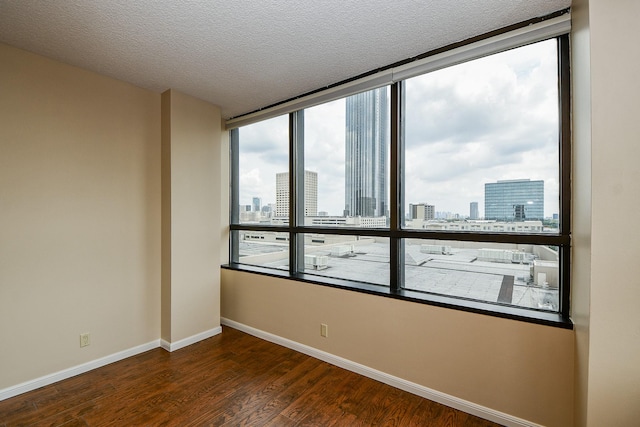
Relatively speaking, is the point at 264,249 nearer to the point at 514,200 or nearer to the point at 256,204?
the point at 256,204

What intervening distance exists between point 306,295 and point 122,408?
1.63 m

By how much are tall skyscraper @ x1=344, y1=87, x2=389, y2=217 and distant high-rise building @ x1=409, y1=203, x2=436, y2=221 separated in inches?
9.4

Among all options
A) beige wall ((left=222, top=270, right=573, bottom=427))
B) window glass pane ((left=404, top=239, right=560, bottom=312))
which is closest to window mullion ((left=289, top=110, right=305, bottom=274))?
beige wall ((left=222, top=270, right=573, bottom=427))

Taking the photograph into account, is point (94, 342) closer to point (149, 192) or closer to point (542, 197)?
point (149, 192)

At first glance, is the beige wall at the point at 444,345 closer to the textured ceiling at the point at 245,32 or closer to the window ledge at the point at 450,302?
the window ledge at the point at 450,302

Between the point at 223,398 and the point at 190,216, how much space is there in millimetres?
1785

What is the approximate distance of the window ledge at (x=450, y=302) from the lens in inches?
72.6

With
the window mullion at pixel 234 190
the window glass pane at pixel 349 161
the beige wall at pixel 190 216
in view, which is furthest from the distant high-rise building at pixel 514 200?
the window mullion at pixel 234 190

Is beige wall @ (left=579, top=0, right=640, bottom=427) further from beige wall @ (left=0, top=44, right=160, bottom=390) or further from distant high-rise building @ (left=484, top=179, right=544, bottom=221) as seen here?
beige wall @ (left=0, top=44, right=160, bottom=390)

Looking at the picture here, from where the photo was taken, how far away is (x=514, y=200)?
2.04 m

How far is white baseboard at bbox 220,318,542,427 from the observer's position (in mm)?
1924

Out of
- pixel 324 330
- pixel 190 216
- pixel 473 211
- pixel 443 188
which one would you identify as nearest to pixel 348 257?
pixel 324 330

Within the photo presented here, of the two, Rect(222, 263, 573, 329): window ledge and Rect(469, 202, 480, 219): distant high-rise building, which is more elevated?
Rect(469, 202, 480, 219): distant high-rise building

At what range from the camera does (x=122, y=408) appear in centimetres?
209
